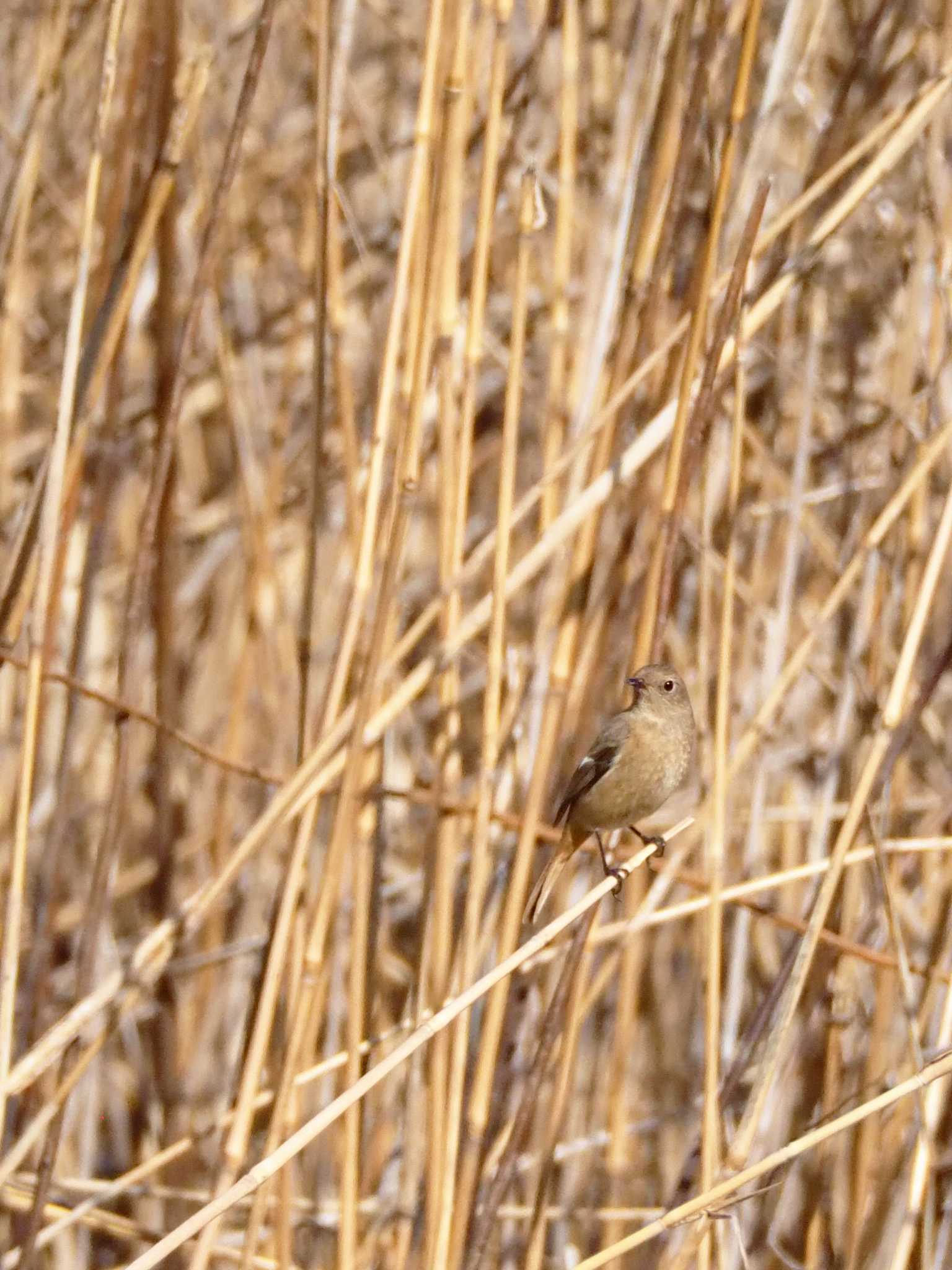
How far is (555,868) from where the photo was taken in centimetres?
162

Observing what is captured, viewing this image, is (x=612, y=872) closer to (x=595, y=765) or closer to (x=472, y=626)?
(x=595, y=765)

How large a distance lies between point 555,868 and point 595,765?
0.12 m

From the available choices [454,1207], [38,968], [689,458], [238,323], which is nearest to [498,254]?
[238,323]

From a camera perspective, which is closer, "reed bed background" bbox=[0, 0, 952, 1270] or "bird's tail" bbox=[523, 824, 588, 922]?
"reed bed background" bbox=[0, 0, 952, 1270]

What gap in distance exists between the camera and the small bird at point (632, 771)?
5.19 ft

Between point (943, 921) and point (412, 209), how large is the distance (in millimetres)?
972

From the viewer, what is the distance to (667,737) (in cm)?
162

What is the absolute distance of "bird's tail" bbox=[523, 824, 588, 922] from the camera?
1.56 metres

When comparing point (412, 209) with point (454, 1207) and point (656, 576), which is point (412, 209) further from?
point (454, 1207)

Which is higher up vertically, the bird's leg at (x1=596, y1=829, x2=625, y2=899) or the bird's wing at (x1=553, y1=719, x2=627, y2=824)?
the bird's wing at (x1=553, y1=719, x2=627, y2=824)

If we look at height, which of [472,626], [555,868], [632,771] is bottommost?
[555,868]

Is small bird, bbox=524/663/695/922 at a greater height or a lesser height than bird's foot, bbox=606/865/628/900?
greater

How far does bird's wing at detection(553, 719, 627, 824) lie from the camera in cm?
157

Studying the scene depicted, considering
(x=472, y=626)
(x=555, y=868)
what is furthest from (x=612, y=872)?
(x=472, y=626)
